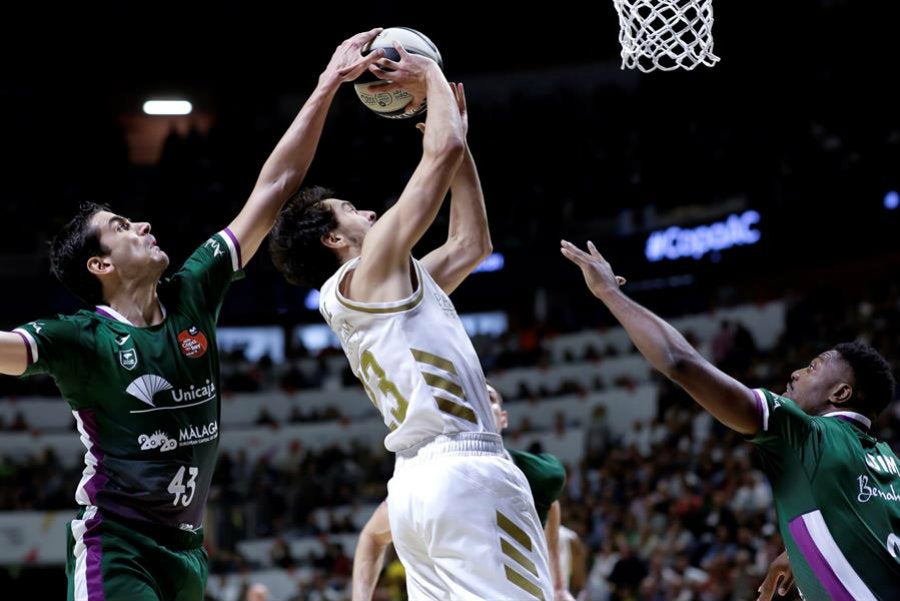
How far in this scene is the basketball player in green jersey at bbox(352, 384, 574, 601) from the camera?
5.74 metres

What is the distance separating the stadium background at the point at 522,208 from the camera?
16.5 m

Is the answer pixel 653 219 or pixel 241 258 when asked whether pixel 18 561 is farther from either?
pixel 241 258

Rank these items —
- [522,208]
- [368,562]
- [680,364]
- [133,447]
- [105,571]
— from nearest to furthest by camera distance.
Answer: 1. [680,364]
2. [105,571]
3. [133,447]
4. [368,562]
5. [522,208]

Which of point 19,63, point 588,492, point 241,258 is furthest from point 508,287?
point 241,258

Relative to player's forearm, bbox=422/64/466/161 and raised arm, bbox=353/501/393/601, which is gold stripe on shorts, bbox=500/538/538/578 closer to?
player's forearm, bbox=422/64/466/161

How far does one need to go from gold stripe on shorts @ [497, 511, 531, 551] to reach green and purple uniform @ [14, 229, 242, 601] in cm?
133

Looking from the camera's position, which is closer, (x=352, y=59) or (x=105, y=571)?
(x=105, y=571)

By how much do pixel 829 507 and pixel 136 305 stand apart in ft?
9.12

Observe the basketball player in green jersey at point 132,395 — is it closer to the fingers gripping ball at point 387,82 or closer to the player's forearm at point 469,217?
the fingers gripping ball at point 387,82

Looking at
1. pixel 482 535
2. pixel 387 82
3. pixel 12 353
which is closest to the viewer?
pixel 482 535

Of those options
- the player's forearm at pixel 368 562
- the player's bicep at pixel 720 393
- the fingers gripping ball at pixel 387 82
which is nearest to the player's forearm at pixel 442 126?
the fingers gripping ball at pixel 387 82

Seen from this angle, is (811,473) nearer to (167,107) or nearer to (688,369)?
(688,369)

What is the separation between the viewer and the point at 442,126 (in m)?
4.21

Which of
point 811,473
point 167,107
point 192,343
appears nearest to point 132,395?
point 192,343
